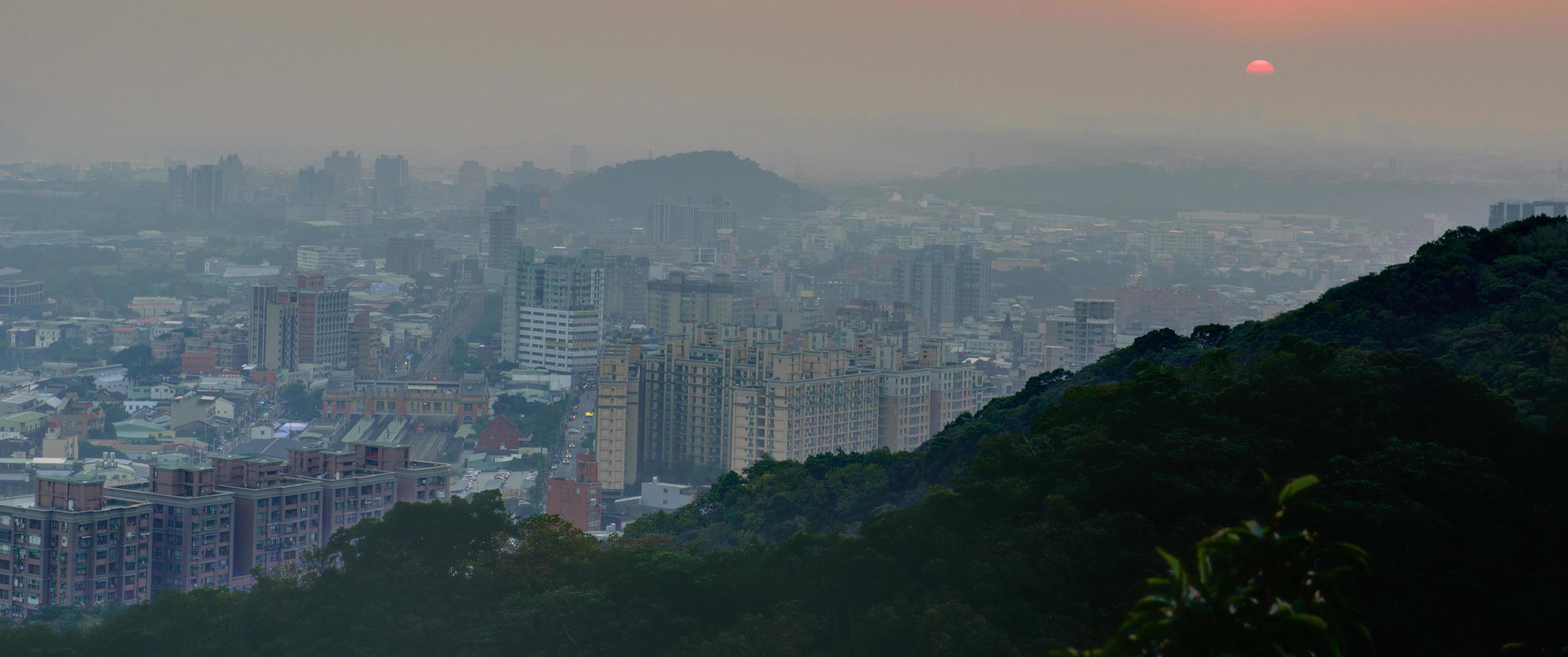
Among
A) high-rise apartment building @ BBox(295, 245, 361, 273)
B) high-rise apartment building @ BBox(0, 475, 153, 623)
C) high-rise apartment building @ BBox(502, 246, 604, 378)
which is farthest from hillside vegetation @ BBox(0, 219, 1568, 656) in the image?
high-rise apartment building @ BBox(295, 245, 361, 273)

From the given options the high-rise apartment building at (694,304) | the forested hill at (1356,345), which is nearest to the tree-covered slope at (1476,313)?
the forested hill at (1356,345)

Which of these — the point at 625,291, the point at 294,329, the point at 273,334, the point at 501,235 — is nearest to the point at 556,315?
the point at 294,329

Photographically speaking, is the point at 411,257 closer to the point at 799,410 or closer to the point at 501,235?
the point at 501,235

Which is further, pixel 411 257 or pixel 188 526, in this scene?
pixel 411 257

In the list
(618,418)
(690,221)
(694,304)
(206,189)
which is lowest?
(618,418)

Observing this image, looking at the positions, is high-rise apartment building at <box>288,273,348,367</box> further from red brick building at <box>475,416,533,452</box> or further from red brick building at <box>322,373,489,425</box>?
red brick building at <box>475,416,533,452</box>
